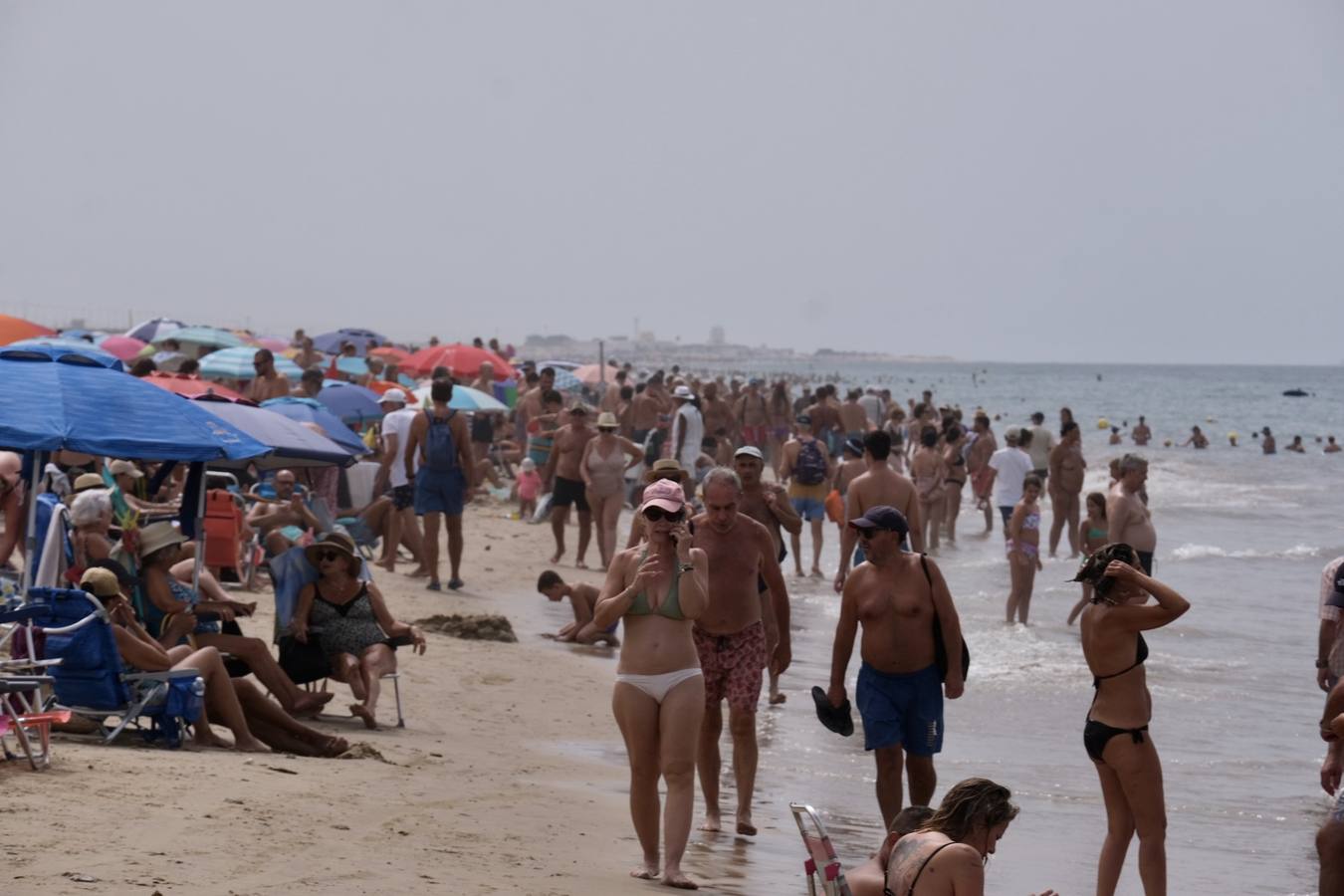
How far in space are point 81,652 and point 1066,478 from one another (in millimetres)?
13128

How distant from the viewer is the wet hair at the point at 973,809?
175 inches

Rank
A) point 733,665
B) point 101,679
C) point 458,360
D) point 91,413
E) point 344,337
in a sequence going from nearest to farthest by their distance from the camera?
point 733,665, point 101,679, point 91,413, point 458,360, point 344,337

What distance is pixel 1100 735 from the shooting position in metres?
5.98

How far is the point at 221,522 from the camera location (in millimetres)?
10867

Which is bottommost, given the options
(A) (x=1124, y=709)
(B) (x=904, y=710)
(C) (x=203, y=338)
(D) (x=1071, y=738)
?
(D) (x=1071, y=738)

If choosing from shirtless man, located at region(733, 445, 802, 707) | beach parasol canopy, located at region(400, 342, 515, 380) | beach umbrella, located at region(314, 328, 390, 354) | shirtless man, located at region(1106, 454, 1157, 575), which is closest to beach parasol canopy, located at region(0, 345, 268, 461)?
shirtless man, located at region(733, 445, 802, 707)

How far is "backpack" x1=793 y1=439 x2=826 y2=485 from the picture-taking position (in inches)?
611

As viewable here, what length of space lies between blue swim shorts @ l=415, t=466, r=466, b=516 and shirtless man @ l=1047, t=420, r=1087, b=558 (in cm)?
728

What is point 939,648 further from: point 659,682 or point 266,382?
point 266,382

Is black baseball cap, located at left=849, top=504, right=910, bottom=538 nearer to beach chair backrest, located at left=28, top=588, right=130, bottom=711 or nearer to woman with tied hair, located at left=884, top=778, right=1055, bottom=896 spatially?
woman with tied hair, located at left=884, top=778, right=1055, bottom=896

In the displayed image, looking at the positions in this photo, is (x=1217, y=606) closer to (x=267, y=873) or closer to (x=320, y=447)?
(x=320, y=447)

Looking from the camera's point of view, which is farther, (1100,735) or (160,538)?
(160,538)

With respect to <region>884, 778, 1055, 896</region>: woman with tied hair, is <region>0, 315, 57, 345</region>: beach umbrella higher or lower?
higher

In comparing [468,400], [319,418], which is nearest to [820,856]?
[319,418]
